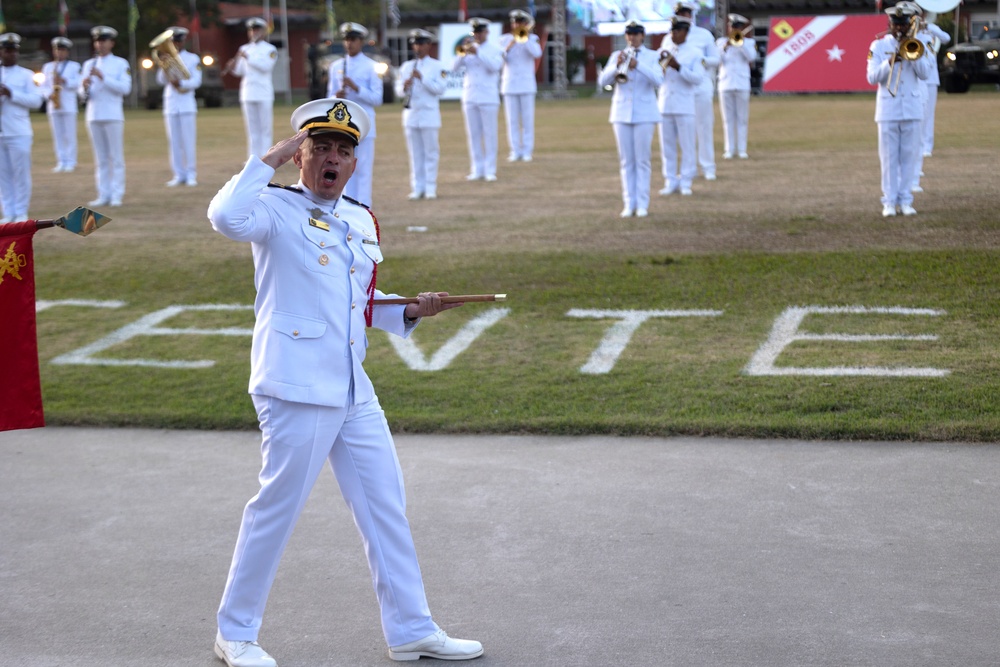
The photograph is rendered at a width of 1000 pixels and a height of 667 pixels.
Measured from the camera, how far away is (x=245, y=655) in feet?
14.4

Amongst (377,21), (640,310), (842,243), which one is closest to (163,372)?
(640,310)

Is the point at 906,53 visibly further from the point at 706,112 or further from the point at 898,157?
the point at 706,112

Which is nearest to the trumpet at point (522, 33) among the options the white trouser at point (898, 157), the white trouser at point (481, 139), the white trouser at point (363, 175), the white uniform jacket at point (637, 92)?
the white trouser at point (481, 139)

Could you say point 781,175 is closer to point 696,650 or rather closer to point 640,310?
point 640,310

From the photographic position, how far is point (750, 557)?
5.33 m

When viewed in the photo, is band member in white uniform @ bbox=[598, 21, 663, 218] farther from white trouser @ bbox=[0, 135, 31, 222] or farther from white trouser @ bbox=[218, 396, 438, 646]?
white trouser @ bbox=[218, 396, 438, 646]

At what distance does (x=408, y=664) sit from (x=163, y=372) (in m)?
5.42

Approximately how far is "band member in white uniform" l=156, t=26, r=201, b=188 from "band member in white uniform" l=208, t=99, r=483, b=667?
15901 mm

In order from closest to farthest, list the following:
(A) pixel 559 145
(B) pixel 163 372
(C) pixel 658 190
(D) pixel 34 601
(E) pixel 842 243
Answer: (D) pixel 34 601
(B) pixel 163 372
(E) pixel 842 243
(C) pixel 658 190
(A) pixel 559 145

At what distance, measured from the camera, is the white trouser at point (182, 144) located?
1977cm

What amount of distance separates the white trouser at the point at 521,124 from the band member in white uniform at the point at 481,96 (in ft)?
4.03

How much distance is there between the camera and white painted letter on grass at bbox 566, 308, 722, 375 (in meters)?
8.95

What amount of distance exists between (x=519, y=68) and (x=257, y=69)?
183 inches

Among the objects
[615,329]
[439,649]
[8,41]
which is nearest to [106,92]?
[8,41]
